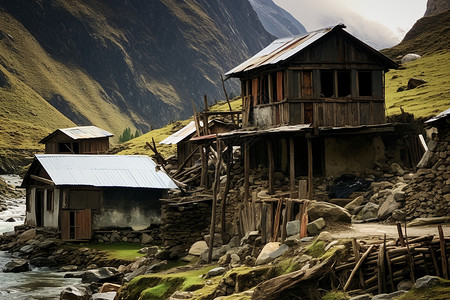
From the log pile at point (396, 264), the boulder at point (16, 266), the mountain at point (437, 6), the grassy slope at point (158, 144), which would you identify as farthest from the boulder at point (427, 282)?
the mountain at point (437, 6)

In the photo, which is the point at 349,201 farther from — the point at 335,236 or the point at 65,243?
the point at 65,243

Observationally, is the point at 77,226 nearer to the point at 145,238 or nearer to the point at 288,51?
the point at 145,238

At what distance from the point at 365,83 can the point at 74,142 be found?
4109 cm

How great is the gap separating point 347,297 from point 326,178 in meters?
16.1

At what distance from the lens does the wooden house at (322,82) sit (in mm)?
31203

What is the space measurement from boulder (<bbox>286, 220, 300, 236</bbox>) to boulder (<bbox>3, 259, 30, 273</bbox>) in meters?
17.4

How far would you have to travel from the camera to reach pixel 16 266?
3341 cm

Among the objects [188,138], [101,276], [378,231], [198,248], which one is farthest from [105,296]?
[188,138]

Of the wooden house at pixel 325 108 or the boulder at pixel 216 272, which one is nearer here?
the boulder at pixel 216 272

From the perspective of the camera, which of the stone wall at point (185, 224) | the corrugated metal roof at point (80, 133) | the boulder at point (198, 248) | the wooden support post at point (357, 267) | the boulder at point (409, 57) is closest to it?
the wooden support post at point (357, 267)

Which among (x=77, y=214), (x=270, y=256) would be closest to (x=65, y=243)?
(x=77, y=214)

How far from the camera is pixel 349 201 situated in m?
28.7

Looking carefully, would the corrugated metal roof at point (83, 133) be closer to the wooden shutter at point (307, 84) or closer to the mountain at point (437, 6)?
the wooden shutter at point (307, 84)

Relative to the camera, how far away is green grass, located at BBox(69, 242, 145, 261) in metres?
33.9
